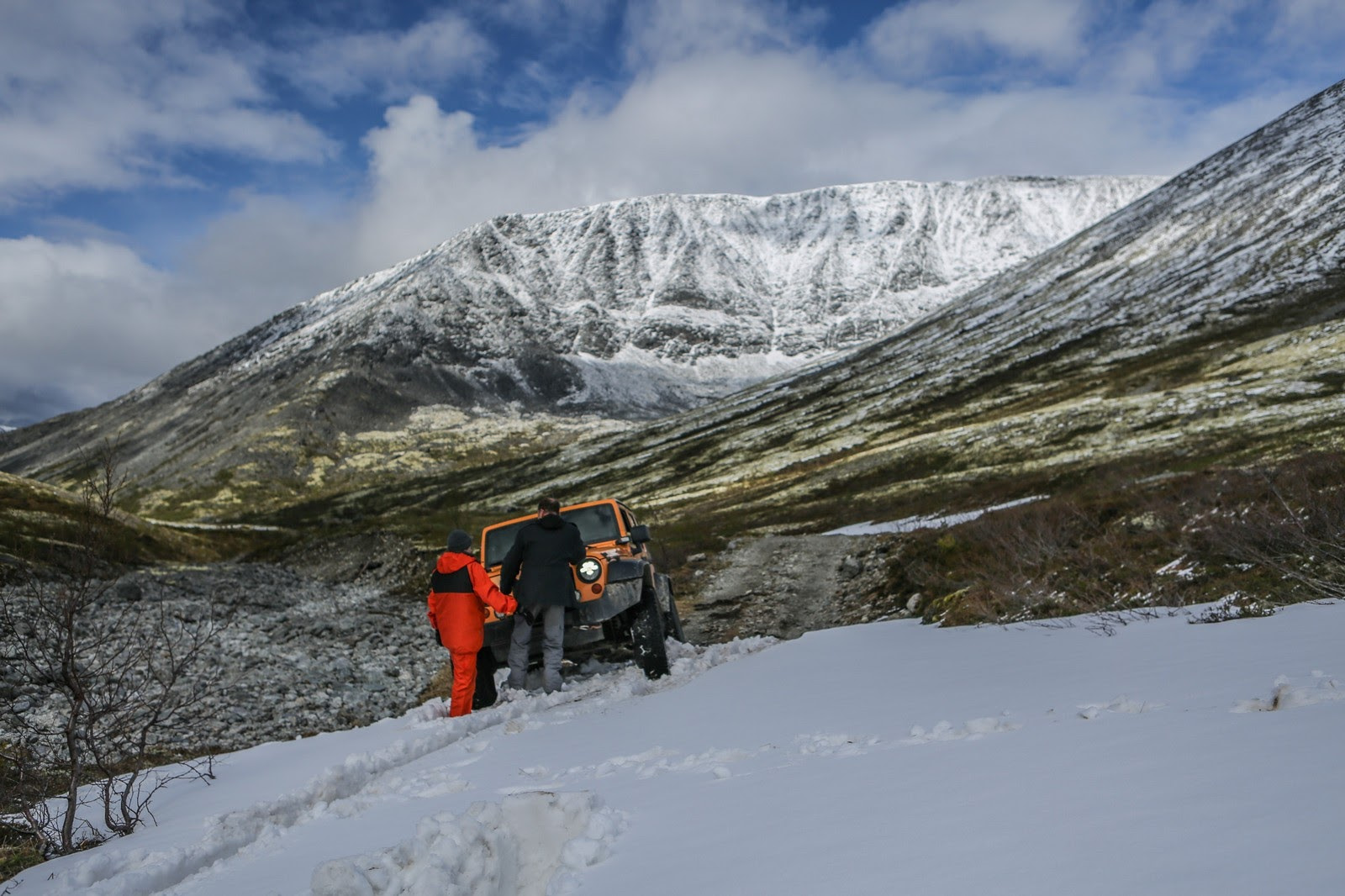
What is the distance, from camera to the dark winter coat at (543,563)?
10484mm

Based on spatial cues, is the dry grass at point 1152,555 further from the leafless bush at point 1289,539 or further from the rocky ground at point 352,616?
the rocky ground at point 352,616

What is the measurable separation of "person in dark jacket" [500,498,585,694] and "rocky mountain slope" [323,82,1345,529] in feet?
124

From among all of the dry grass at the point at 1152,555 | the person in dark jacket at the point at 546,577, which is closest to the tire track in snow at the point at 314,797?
the person in dark jacket at the point at 546,577

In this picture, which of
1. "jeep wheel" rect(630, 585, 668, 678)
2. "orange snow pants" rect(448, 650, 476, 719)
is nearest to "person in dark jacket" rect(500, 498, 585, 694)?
"orange snow pants" rect(448, 650, 476, 719)

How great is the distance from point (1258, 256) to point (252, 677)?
133087 mm

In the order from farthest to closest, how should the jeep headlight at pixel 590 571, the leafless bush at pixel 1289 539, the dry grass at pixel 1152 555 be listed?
the jeep headlight at pixel 590 571 → the dry grass at pixel 1152 555 → the leafless bush at pixel 1289 539

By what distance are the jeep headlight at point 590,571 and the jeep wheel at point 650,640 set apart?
71 centimetres

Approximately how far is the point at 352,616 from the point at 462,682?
16.4 metres

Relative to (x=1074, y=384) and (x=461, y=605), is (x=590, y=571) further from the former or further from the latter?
(x=1074, y=384)

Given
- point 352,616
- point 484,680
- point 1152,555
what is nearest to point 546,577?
point 484,680

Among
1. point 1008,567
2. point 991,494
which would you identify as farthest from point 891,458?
point 1008,567

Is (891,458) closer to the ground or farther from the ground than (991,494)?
farther from the ground

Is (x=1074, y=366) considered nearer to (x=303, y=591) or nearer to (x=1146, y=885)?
(x=303, y=591)

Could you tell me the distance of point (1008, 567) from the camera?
15.2 metres
